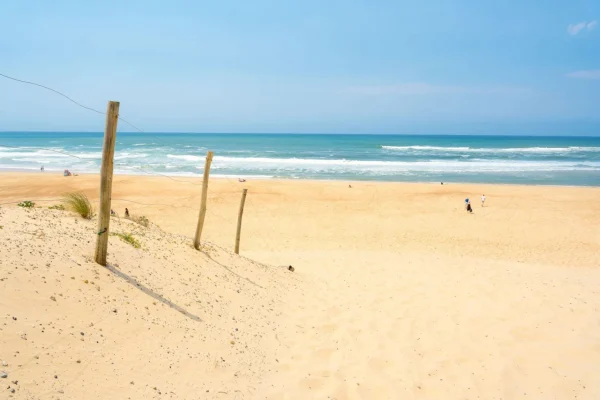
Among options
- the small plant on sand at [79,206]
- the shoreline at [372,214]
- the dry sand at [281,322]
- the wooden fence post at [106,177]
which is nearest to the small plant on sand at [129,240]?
the dry sand at [281,322]

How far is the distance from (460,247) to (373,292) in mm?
7501

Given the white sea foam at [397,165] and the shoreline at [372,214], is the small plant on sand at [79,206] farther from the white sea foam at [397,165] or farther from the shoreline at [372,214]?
the white sea foam at [397,165]

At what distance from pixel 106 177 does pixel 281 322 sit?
3232 mm

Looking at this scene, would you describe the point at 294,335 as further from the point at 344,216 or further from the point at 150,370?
the point at 344,216

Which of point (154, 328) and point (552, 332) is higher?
point (154, 328)

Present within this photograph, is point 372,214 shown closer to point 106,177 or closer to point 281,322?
point 281,322

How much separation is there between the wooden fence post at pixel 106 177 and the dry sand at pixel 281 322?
251mm

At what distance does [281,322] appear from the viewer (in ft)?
20.6

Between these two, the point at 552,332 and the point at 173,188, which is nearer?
the point at 552,332

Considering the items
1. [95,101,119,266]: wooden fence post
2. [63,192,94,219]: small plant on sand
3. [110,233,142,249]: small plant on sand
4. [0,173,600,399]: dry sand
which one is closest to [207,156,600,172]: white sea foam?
[0,173,600,399]: dry sand

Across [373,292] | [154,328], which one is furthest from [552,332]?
[154,328]

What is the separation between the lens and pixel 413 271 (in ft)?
33.3

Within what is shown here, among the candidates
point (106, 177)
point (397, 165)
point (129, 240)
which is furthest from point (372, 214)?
point (397, 165)

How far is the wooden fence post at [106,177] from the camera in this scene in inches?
199
